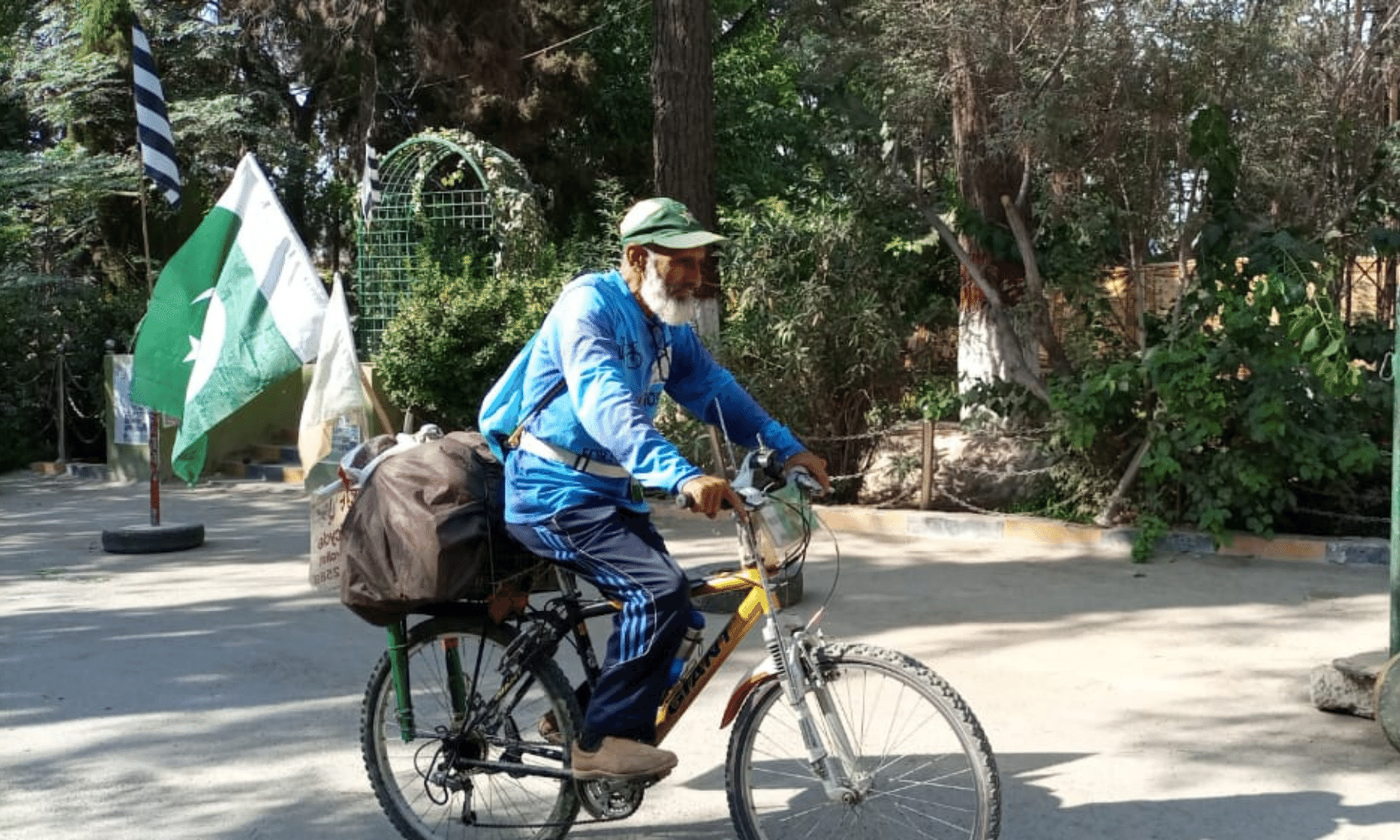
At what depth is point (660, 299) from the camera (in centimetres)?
392

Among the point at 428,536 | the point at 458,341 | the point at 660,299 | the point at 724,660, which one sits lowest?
the point at 724,660

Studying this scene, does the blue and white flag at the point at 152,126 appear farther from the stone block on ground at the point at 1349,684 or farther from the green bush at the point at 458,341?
the stone block on ground at the point at 1349,684

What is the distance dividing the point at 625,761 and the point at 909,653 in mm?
3216

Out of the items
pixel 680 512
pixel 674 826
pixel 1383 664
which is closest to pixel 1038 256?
pixel 680 512

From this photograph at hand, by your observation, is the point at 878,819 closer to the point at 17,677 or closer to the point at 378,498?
the point at 378,498

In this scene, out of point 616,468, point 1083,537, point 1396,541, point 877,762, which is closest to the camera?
point 616,468

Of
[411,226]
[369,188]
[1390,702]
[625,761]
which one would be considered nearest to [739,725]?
[625,761]

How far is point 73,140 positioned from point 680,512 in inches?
582

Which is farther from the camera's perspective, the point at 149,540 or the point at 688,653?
the point at 149,540

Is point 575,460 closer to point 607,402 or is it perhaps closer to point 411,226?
point 607,402

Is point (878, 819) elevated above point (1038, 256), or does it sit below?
below

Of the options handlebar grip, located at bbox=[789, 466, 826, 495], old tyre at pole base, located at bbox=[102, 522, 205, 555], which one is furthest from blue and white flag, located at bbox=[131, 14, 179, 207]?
handlebar grip, located at bbox=[789, 466, 826, 495]

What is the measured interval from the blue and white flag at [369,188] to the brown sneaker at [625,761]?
1350cm

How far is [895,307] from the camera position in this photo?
11.5 meters
